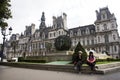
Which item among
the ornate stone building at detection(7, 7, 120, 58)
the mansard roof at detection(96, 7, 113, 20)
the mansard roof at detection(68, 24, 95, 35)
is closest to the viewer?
the ornate stone building at detection(7, 7, 120, 58)

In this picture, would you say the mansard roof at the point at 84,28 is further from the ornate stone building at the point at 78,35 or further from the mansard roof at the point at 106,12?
the mansard roof at the point at 106,12

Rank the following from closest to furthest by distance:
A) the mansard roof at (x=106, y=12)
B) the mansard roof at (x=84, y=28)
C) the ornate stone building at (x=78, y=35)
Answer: the ornate stone building at (x=78, y=35), the mansard roof at (x=106, y=12), the mansard roof at (x=84, y=28)

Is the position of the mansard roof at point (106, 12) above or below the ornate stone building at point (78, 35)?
above

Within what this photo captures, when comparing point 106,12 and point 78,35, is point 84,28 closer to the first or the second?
point 78,35

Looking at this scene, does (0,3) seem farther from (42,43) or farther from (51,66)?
(42,43)

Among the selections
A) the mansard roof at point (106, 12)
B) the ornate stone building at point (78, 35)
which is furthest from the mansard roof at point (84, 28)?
the mansard roof at point (106, 12)

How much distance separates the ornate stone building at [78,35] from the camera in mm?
48312

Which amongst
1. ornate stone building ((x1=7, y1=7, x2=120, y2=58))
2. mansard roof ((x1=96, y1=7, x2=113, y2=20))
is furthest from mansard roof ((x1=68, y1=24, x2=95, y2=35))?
mansard roof ((x1=96, y1=7, x2=113, y2=20))

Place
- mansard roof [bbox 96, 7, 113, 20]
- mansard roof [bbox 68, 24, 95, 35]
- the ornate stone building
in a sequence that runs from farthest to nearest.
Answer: mansard roof [bbox 68, 24, 95, 35], mansard roof [bbox 96, 7, 113, 20], the ornate stone building

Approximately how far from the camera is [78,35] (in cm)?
5672

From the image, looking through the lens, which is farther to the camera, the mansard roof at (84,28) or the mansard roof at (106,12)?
the mansard roof at (84,28)

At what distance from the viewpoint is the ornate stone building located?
48312 millimetres

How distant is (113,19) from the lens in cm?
4894

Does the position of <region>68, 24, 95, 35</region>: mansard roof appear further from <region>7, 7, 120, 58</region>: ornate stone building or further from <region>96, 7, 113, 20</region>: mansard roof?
<region>96, 7, 113, 20</region>: mansard roof
